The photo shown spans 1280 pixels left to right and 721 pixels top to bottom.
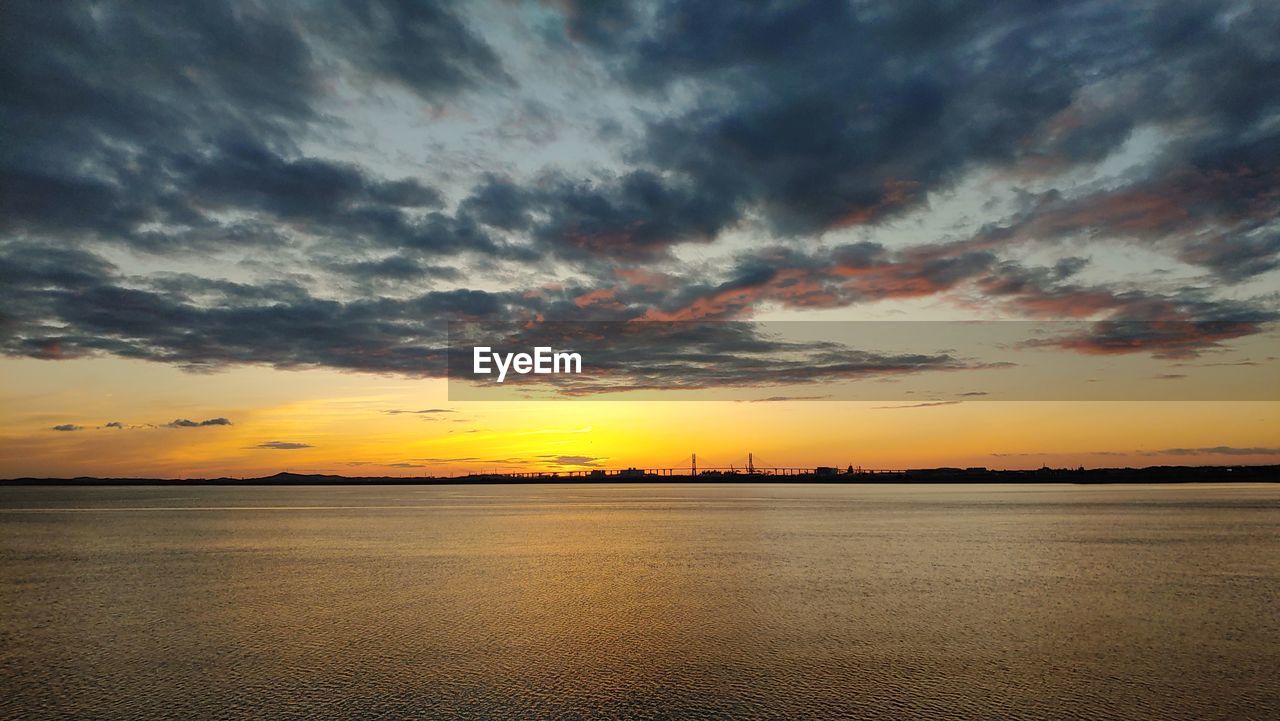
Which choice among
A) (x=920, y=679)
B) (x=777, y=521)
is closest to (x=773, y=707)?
(x=920, y=679)

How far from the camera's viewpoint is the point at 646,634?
17.0m

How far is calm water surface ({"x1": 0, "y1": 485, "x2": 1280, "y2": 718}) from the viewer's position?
12102mm

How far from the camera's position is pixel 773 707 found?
11570 millimetres

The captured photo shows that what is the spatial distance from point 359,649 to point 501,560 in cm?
1705

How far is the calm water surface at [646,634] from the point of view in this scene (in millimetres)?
12102

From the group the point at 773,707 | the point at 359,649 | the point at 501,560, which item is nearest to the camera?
the point at 773,707

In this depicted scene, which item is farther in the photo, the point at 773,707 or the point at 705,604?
the point at 705,604

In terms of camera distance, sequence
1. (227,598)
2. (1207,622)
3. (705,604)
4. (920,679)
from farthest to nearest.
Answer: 1. (227,598)
2. (705,604)
3. (1207,622)
4. (920,679)

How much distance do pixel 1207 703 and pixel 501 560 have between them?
25.5 meters

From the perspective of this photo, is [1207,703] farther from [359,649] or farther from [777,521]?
[777,521]

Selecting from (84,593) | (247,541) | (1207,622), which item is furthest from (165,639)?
(247,541)

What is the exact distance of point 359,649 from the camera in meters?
15.6

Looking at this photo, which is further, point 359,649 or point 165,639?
point 165,639

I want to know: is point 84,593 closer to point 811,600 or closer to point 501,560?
point 501,560
